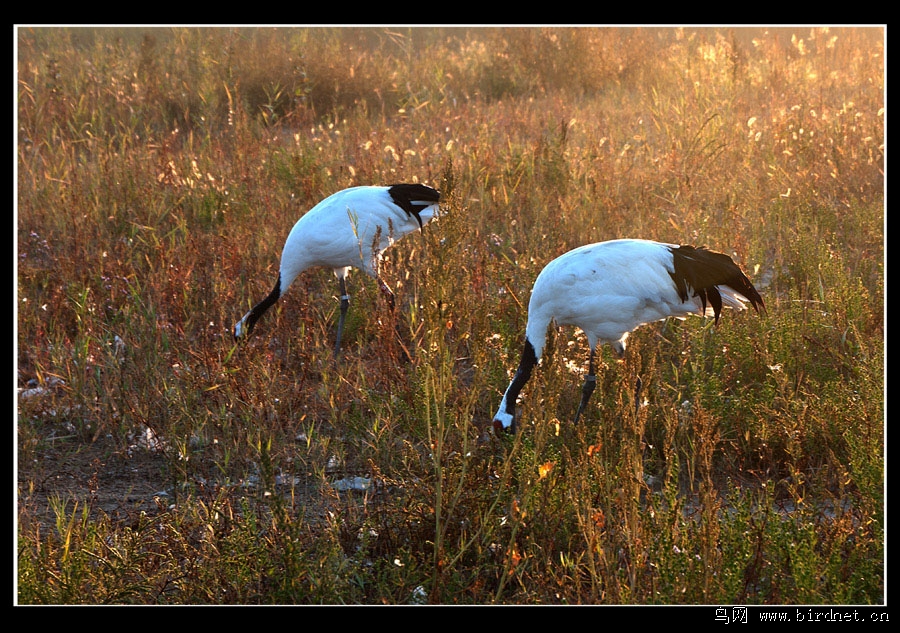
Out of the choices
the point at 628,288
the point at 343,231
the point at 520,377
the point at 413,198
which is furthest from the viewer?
the point at 413,198

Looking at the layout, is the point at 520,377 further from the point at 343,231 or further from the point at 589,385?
the point at 343,231

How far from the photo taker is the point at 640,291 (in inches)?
186

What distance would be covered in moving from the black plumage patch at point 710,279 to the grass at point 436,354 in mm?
211

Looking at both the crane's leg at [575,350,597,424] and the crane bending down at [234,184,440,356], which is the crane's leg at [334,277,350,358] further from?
the crane's leg at [575,350,597,424]

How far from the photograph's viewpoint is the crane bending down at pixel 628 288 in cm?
467

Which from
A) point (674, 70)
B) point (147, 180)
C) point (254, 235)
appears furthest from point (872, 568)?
point (674, 70)

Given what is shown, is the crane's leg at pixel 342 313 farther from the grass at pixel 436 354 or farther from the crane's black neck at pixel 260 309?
the crane's black neck at pixel 260 309

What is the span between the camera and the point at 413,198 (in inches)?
234

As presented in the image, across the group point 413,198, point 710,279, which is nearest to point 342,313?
point 413,198

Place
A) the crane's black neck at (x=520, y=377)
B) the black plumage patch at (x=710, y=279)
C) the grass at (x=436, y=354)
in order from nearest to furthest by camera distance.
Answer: the grass at (x=436, y=354), the crane's black neck at (x=520, y=377), the black plumage patch at (x=710, y=279)

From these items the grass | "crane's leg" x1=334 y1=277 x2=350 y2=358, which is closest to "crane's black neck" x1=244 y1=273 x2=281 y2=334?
the grass

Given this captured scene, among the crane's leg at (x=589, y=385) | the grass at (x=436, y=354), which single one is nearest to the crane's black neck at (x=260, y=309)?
the grass at (x=436, y=354)

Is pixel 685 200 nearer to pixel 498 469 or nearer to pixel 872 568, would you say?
pixel 498 469

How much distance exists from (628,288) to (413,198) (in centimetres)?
181
